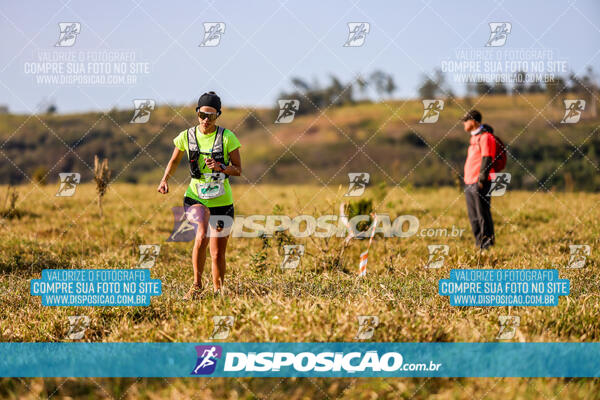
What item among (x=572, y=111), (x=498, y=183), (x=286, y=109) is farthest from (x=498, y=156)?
(x=286, y=109)

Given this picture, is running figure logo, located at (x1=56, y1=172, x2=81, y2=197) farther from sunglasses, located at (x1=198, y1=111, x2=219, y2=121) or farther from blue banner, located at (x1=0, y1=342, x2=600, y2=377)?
blue banner, located at (x1=0, y1=342, x2=600, y2=377)

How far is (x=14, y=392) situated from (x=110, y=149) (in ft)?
199

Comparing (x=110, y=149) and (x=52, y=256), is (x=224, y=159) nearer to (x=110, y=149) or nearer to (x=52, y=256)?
(x=52, y=256)

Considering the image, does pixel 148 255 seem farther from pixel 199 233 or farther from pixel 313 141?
pixel 313 141

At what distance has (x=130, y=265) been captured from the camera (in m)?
7.75

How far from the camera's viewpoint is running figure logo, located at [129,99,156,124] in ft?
28.7

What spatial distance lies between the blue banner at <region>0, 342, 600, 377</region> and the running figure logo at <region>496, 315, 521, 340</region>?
30 cm

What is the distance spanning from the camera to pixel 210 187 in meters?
5.90

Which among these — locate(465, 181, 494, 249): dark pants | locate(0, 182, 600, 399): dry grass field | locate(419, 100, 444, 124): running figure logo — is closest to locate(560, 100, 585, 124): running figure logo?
locate(465, 181, 494, 249): dark pants

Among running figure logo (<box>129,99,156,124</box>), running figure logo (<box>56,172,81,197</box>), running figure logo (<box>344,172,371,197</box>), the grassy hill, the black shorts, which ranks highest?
the grassy hill

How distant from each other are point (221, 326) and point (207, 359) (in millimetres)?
480

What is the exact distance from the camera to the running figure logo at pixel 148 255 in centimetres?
796

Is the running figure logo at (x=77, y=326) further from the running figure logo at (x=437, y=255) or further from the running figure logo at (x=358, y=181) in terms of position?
the running figure logo at (x=437, y=255)

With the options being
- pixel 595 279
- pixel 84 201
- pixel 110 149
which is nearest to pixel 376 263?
pixel 595 279
